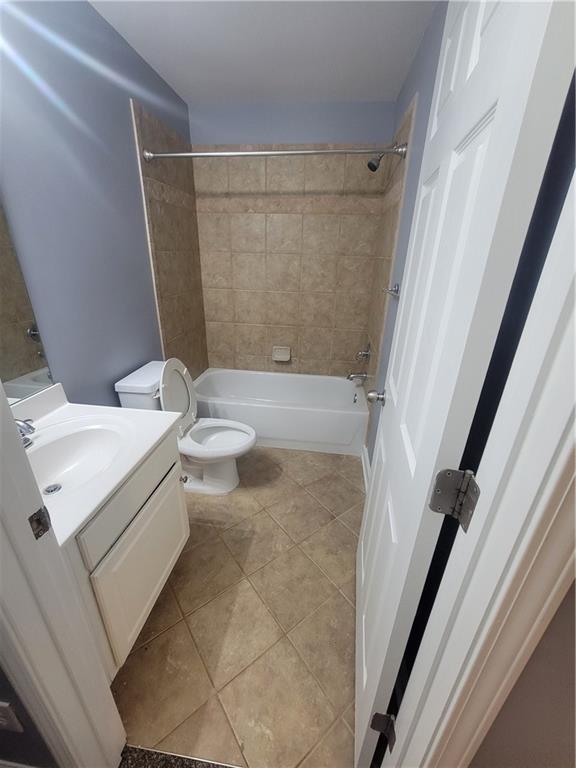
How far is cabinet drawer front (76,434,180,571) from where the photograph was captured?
0.83 metres

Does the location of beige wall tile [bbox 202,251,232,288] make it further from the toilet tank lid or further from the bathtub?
the toilet tank lid

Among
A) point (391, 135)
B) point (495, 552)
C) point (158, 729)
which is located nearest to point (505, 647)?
point (495, 552)

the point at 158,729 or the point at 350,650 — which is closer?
the point at 158,729

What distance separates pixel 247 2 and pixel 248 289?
1.62 m

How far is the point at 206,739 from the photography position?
100 cm

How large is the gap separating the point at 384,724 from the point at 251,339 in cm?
252

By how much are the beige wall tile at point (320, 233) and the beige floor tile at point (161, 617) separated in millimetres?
2468

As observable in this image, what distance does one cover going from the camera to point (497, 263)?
0.41 meters

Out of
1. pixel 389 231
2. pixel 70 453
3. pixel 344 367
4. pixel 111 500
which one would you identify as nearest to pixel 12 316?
pixel 70 453

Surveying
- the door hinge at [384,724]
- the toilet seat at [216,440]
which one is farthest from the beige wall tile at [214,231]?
the door hinge at [384,724]

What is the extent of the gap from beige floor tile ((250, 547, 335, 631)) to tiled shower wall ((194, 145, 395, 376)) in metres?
1.70

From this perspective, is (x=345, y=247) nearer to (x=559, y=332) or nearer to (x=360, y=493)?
(x=360, y=493)

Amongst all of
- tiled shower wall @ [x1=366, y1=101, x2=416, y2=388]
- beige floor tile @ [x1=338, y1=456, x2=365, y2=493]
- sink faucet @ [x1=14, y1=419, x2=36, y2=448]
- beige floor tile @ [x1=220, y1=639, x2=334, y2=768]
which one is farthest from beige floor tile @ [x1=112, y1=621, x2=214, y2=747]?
tiled shower wall @ [x1=366, y1=101, x2=416, y2=388]

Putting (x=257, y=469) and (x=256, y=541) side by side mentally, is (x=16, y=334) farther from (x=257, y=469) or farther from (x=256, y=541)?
(x=257, y=469)
